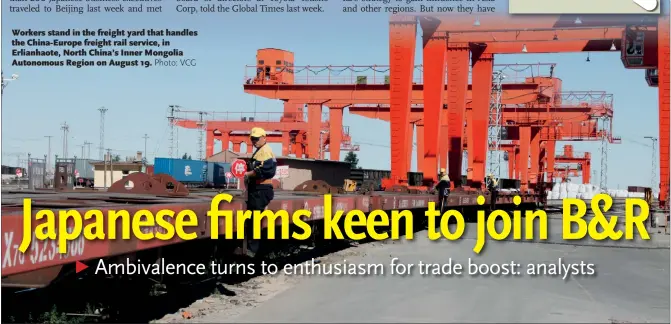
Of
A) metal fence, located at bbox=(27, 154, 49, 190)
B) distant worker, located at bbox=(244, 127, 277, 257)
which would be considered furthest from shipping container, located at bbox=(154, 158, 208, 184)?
distant worker, located at bbox=(244, 127, 277, 257)

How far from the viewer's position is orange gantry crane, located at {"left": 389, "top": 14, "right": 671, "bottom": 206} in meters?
23.5

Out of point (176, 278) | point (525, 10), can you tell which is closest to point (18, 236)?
point (176, 278)

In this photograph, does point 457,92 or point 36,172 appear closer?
point 36,172

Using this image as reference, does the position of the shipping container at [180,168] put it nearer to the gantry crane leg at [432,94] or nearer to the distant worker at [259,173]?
the gantry crane leg at [432,94]

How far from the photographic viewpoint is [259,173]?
749 centimetres

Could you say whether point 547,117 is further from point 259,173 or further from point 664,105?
point 259,173

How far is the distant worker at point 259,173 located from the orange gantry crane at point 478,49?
641 inches

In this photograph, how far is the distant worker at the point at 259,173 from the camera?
Result: 7.51 metres

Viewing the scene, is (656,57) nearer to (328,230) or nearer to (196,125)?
(328,230)

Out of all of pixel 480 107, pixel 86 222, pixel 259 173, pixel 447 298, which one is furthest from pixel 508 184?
pixel 86 222

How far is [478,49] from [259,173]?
72.5 ft

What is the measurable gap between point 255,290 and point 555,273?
3.88 m

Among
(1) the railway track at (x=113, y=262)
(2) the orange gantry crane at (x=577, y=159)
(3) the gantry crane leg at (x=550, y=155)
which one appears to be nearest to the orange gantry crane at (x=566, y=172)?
(2) the orange gantry crane at (x=577, y=159)

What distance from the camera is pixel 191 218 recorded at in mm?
6816
